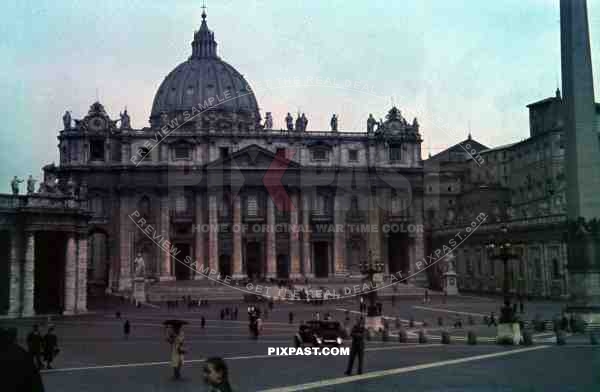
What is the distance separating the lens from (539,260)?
58281mm

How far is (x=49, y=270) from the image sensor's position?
46.9 meters

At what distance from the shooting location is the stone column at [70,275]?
143ft

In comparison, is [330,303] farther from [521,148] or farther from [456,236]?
[521,148]

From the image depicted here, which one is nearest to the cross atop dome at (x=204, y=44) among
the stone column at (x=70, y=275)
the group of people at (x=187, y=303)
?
the group of people at (x=187, y=303)

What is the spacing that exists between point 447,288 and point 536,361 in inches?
1843

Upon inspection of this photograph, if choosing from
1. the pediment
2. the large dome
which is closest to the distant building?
the pediment

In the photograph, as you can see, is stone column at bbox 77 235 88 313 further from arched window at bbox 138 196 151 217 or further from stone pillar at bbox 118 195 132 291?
arched window at bbox 138 196 151 217

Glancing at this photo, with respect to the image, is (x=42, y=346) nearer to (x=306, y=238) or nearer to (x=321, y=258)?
(x=306, y=238)

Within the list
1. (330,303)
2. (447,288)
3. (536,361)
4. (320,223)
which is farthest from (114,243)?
(536,361)

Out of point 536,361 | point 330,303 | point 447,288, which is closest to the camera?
point 536,361

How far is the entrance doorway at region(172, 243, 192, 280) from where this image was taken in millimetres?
71938

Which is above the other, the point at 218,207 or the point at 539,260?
the point at 218,207

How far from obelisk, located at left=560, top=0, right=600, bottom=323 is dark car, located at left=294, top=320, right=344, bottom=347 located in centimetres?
968

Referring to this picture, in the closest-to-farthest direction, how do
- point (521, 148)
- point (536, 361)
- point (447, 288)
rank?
1. point (536, 361)
2. point (447, 288)
3. point (521, 148)
